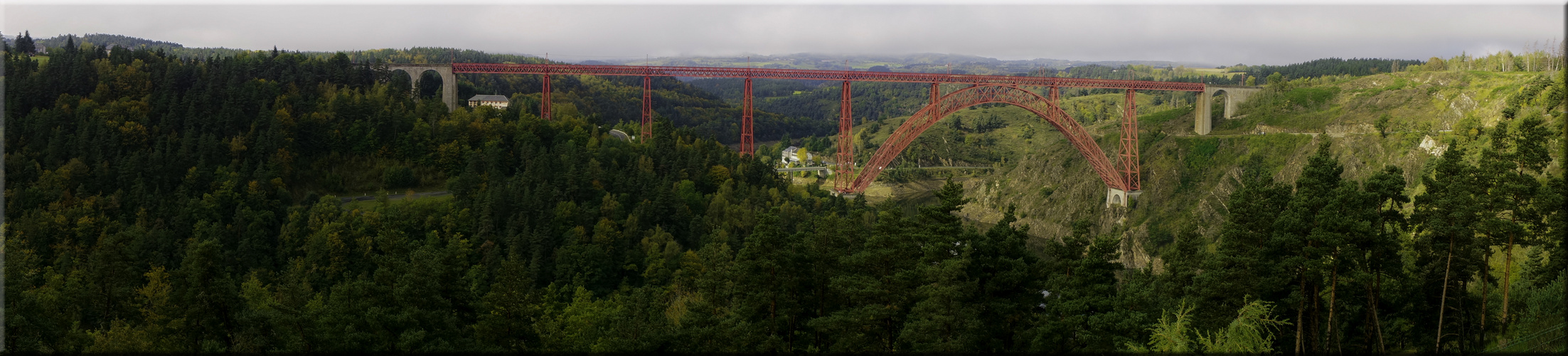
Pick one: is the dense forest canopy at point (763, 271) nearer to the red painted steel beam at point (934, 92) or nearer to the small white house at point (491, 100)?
the red painted steel beam at point (934, 92)

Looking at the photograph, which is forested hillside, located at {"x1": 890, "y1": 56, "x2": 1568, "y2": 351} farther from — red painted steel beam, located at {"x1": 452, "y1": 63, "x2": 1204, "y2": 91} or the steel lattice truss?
red painted steel beam, located at {"x1": 452, "y1": 63, "x2": 1204, "y2": 91}

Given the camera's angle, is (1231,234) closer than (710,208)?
Yes

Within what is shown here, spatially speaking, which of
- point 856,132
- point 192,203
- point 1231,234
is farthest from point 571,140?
point 856,132

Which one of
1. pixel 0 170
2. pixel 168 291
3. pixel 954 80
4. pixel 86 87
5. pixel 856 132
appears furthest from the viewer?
pixel 856 132

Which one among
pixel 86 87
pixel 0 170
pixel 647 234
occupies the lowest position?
pixel 647 234

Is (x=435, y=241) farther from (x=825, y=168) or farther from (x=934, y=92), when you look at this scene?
(x=825, y=168)

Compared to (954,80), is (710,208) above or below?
below

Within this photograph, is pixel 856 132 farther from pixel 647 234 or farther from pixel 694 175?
pixel 647 234

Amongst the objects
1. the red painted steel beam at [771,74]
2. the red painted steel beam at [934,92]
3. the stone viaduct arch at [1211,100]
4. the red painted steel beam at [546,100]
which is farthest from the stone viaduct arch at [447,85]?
the stone viaduct arch at [1211,100]
